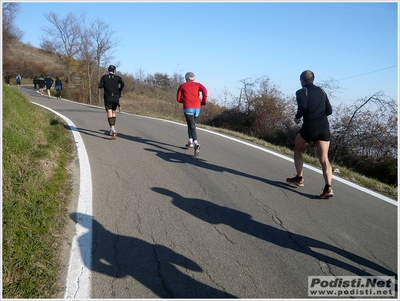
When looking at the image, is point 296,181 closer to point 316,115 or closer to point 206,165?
point 316,115

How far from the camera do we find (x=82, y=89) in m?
36.9

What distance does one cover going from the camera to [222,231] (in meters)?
4.28

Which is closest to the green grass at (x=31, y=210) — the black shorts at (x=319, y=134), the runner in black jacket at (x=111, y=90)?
the runner in black jacket at (x=111, y=90)

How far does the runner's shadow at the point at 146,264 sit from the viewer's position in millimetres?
3145

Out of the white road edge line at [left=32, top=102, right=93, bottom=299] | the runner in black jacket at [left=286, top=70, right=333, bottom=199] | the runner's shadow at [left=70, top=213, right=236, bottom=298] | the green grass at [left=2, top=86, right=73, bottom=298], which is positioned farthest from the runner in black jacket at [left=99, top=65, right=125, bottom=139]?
the runner's shadow at [left=70, top=213, right=236, bottom=298]

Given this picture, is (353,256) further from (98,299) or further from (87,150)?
(87,150)

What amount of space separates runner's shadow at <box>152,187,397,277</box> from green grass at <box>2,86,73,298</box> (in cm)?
170

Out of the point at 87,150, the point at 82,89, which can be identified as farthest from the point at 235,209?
the point at 82,89

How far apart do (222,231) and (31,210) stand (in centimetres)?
236

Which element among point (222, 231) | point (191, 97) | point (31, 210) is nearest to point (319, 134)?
point (222, 231)

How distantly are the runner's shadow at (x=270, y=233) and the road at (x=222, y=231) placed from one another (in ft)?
0.04

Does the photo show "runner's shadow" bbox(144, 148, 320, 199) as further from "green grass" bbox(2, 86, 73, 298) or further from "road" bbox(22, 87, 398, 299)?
"green grass" bbox(2, 86, 73, 298)

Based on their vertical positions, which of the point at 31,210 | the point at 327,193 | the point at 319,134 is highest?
the point at 319,134

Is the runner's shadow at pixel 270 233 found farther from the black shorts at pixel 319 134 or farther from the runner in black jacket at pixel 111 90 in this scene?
the runner in black jacket at pixel 111 90
